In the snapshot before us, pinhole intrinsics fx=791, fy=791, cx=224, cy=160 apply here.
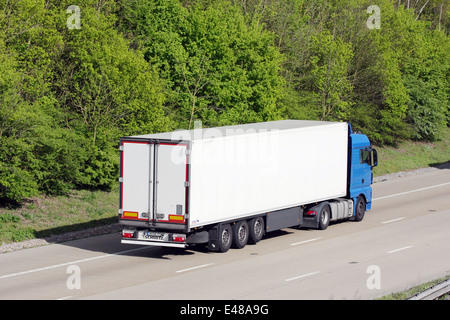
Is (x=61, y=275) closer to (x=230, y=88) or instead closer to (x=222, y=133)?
(x=222, y=133)

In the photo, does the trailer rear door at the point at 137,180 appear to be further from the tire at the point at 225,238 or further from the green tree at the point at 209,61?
the green tree at the point at 209,61

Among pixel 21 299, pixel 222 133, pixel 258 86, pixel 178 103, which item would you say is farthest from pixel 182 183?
pixel 258 86

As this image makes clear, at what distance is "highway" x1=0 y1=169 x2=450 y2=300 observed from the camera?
1858 cm

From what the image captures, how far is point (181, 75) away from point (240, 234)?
1892cm

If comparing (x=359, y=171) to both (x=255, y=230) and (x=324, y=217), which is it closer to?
(x=324, y=217)

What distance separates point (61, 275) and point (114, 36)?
17662 mm

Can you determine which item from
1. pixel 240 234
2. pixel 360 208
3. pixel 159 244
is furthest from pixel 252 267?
pixel 360 208

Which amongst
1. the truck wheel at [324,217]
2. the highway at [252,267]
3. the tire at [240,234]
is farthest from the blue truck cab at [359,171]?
the tire at [240,234]

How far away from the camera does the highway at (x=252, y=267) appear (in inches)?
731

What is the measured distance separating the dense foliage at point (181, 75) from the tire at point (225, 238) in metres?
9.74

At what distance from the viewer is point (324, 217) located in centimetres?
2812

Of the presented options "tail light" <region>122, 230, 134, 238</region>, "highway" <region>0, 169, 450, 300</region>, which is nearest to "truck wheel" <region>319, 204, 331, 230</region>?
"highway" <region>0, 169, 450, 300</region>

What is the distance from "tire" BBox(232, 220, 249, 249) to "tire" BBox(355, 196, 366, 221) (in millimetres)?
7237

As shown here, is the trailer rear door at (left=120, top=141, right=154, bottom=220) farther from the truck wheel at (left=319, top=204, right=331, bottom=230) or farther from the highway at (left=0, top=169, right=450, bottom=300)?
the truck wheel at (left=319, top=204, right=331, bottom=230)
